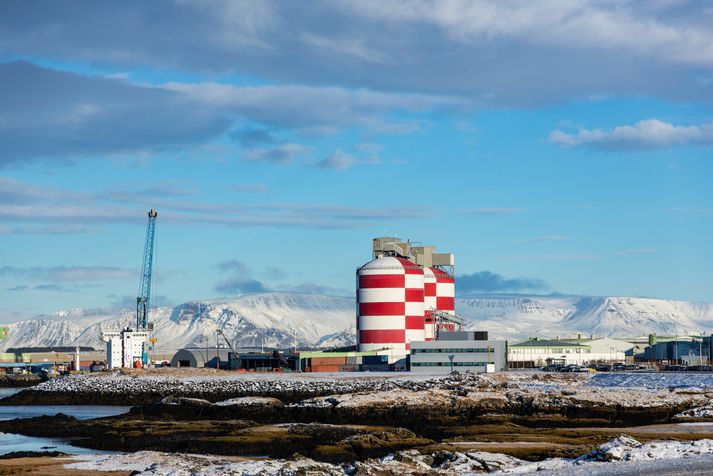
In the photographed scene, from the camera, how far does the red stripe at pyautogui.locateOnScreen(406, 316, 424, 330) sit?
139 meters

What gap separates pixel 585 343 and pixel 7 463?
149216 millimetres

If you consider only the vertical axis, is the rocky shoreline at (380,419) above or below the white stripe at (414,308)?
below

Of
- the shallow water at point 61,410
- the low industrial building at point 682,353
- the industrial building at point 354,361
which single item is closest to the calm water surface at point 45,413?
the shallow water at point 61,410

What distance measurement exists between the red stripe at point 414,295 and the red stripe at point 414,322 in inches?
89.1

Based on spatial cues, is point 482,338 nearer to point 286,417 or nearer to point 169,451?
point 286,417

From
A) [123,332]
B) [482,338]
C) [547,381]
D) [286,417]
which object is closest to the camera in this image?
[286,417]

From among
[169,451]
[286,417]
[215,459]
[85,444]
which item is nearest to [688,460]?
[215,459]

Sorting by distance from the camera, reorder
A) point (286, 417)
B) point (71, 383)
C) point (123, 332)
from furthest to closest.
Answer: point (123, 332) → point (71, 383) → point (286, 417)

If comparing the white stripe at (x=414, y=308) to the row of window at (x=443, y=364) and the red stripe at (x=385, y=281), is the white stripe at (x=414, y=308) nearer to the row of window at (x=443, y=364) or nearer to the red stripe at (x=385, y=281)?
the red stripe at (x=385, y=281)

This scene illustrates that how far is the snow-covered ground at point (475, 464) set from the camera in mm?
38406

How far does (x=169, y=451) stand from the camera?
172 ft

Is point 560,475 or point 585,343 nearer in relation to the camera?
point 560,475

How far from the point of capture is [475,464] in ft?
137

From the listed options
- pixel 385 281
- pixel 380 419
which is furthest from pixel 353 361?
pixel 380 419
